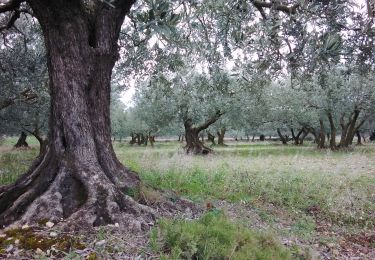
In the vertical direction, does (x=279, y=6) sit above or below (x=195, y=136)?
above

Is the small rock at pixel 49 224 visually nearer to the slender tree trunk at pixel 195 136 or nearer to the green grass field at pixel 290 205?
the green grass field at pixel 290 205

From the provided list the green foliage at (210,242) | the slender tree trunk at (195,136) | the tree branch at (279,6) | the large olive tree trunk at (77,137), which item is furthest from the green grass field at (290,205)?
the slender tree trunk at (195,136)

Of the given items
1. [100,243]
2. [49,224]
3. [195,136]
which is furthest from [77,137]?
[195,136]

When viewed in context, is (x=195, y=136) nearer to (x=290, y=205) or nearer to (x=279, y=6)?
A: (x=290, y=205)

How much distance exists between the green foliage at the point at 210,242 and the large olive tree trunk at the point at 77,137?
75 centimetres

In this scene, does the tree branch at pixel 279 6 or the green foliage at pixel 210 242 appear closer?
the green foliage at pixel 210 242

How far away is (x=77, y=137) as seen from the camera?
20.2 feet

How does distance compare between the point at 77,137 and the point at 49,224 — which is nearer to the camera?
the point at 49,224

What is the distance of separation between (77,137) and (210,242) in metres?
2.90

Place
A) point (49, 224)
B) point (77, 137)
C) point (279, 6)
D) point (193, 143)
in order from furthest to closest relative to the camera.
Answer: point (193, 143), point (279, 6), point (77, 137), point (49, 224)

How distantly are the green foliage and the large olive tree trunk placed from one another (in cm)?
75

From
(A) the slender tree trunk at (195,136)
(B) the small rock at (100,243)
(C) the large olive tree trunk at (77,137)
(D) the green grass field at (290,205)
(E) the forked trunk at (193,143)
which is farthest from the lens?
(E) the forked trunk at (193,143)

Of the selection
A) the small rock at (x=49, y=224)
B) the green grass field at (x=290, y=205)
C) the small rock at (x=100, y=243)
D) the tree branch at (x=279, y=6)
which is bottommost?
the green grass field at (x=290, y=205)

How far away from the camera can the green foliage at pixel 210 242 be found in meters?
4.53
